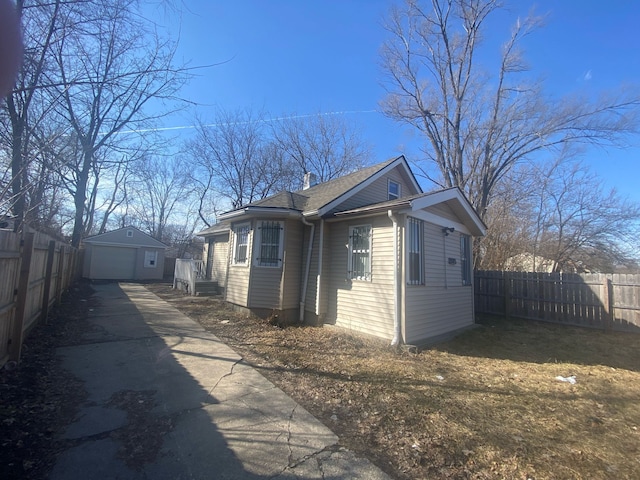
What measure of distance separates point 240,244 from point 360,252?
175 inches

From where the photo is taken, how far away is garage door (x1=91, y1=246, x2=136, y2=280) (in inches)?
883

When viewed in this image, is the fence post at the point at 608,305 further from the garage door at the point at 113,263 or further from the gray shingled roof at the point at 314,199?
the garage door at the point at 113,263

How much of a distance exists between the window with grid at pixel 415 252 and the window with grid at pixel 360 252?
0.99 metres

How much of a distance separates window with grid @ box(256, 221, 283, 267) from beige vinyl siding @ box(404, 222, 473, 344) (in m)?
4.14

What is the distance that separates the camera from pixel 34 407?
3.54 m

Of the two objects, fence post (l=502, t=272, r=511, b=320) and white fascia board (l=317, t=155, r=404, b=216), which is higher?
white fascia board (l=317, t=155, r=404, b=216)

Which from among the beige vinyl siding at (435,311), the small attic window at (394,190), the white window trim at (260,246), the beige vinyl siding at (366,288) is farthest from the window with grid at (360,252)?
the small attic window at (394,190)

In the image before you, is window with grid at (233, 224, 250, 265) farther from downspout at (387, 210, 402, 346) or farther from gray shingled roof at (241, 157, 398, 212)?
downspout at (387, 210, 402, 346)

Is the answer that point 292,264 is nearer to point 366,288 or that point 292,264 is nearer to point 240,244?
point 240,244

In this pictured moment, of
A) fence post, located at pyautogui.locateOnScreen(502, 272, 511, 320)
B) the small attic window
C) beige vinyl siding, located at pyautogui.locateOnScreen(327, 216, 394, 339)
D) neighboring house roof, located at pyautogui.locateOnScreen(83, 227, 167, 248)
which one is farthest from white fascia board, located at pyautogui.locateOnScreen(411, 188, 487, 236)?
neighboring house roof, located at pyautogui.locateOnScreen(83, 227, 167, 248)

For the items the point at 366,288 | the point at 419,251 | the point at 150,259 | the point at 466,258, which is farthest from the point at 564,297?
the point at 150,259

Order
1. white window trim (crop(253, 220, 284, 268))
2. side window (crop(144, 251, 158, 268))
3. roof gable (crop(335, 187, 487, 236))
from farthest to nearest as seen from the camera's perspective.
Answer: side window (crop(144, 251, 158, 268)), white window trim (crop(253, 220, 284, 268)), roof gable (crop(335, 187, 487, 236))

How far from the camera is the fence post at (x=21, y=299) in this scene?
14.8 ft

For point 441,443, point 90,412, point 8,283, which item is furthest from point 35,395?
point 441,443
